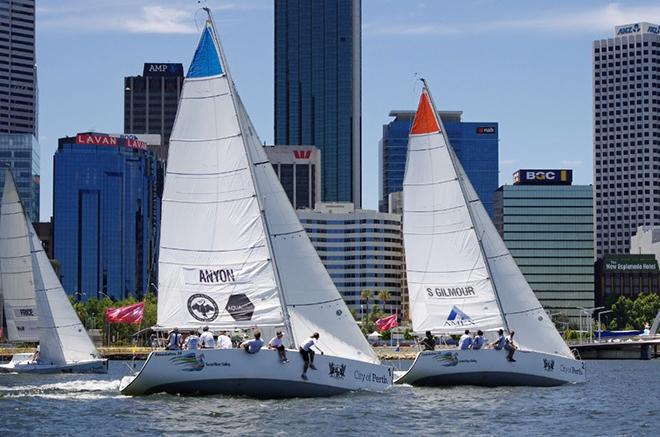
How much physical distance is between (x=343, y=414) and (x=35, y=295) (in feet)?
136

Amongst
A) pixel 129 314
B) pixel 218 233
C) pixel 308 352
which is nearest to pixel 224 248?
pixel 218 233

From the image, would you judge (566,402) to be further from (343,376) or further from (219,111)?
Result: (219,111)

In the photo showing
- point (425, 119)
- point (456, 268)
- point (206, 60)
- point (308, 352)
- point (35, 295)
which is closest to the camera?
point (308, 352)

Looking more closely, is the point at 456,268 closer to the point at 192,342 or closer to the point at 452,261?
the point at 452,261

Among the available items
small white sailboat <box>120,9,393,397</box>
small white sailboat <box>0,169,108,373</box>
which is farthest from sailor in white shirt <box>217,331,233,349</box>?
small white sailboat <box>0,169,108,373</box>

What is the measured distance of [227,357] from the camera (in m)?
47.4

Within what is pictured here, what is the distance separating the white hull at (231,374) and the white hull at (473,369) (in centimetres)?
830

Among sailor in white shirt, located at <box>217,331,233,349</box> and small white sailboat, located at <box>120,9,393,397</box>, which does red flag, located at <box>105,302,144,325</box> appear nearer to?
small white sailboat, located at <box>120,9,393,397</box>

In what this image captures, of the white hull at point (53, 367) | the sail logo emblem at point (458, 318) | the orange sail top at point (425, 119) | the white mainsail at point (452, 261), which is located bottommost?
the white hull at point (53, 367)

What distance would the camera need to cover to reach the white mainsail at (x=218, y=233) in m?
49.5

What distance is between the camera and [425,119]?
2391 inches

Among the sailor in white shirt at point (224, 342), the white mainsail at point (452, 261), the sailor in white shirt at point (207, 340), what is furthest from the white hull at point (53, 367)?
the sailor in white shirt at point (207, 340)

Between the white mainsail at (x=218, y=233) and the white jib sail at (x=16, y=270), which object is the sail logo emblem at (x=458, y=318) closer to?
the white mainsail at (x=218, y=233)

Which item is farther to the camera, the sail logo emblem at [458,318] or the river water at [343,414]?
the sail logo emblem at [458,318]
